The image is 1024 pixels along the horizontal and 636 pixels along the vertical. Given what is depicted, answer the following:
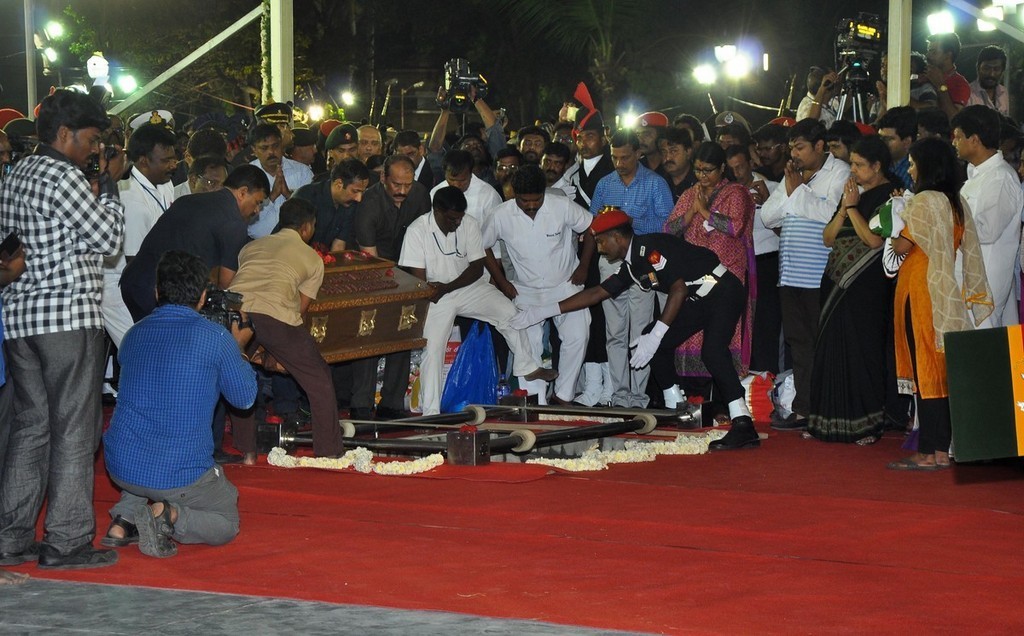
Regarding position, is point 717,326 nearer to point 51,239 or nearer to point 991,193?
point 991,193

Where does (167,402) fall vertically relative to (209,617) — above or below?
above

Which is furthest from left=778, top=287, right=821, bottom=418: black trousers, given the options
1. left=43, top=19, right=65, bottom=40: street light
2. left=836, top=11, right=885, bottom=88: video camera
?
left=43, top=19, right=65, bottom=40: street light

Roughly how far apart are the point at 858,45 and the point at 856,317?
4.14 m

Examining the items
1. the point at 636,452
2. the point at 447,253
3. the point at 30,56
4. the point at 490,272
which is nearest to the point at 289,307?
the point at 636,452

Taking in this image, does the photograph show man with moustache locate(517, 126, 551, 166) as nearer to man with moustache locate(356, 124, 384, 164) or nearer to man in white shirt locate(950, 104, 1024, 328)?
man with moustache locate(356, 124, 384, 164)

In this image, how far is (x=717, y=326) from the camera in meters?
9.03

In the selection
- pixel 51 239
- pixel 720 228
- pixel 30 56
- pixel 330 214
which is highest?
pixel 30 56

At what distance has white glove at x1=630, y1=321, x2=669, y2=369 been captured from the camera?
9.02 meters

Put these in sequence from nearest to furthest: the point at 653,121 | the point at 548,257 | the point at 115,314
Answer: the point at 115,314, the point at 548,257, the point at 653,121

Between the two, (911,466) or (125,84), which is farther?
(125,84)

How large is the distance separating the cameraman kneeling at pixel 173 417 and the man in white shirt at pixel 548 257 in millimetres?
4398

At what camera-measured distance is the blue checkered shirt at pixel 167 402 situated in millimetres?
6074

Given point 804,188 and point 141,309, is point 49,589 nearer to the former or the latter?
point 141,309

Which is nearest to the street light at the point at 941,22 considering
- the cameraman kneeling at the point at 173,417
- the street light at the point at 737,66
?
the street light at the point at 737,66
